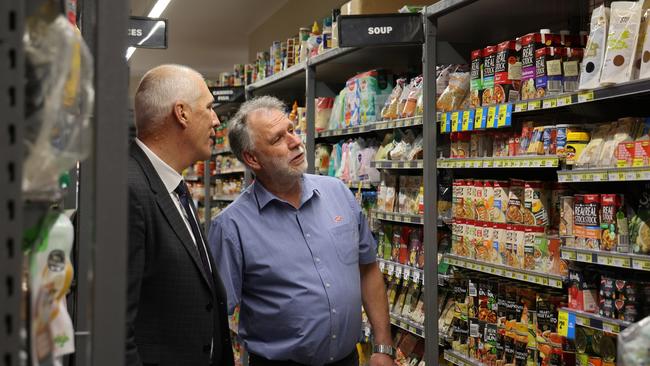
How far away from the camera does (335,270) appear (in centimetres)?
319

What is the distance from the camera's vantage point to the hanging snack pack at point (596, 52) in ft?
8.67

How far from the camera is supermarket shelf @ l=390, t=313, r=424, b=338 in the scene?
3.95 meters

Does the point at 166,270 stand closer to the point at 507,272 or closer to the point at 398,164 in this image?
the point at 507,272

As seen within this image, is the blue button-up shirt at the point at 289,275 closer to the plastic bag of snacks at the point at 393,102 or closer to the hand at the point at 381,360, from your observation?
the hand at the point at 381,360

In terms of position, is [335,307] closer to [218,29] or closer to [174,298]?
[174,298]

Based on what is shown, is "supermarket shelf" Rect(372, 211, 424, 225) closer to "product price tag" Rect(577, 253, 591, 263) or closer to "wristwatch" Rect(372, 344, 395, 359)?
"wristwatch" Rect(372, 344, 395, 359)

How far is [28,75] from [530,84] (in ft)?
8.16

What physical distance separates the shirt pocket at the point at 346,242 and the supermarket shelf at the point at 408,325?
84 cm

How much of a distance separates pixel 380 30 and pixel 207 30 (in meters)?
9.64

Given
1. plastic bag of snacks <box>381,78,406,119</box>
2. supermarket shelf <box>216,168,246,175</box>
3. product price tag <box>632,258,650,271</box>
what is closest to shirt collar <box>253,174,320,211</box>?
plastic bag of snacks <box>381,78,406,119</box>

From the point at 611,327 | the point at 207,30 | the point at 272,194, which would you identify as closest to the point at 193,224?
the point at 272,194

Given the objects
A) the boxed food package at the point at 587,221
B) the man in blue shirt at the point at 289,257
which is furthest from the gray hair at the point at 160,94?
the boxed food package at the point at 587,221

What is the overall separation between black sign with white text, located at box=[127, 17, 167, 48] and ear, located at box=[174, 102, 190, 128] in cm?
276

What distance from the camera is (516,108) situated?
3.13 meters
